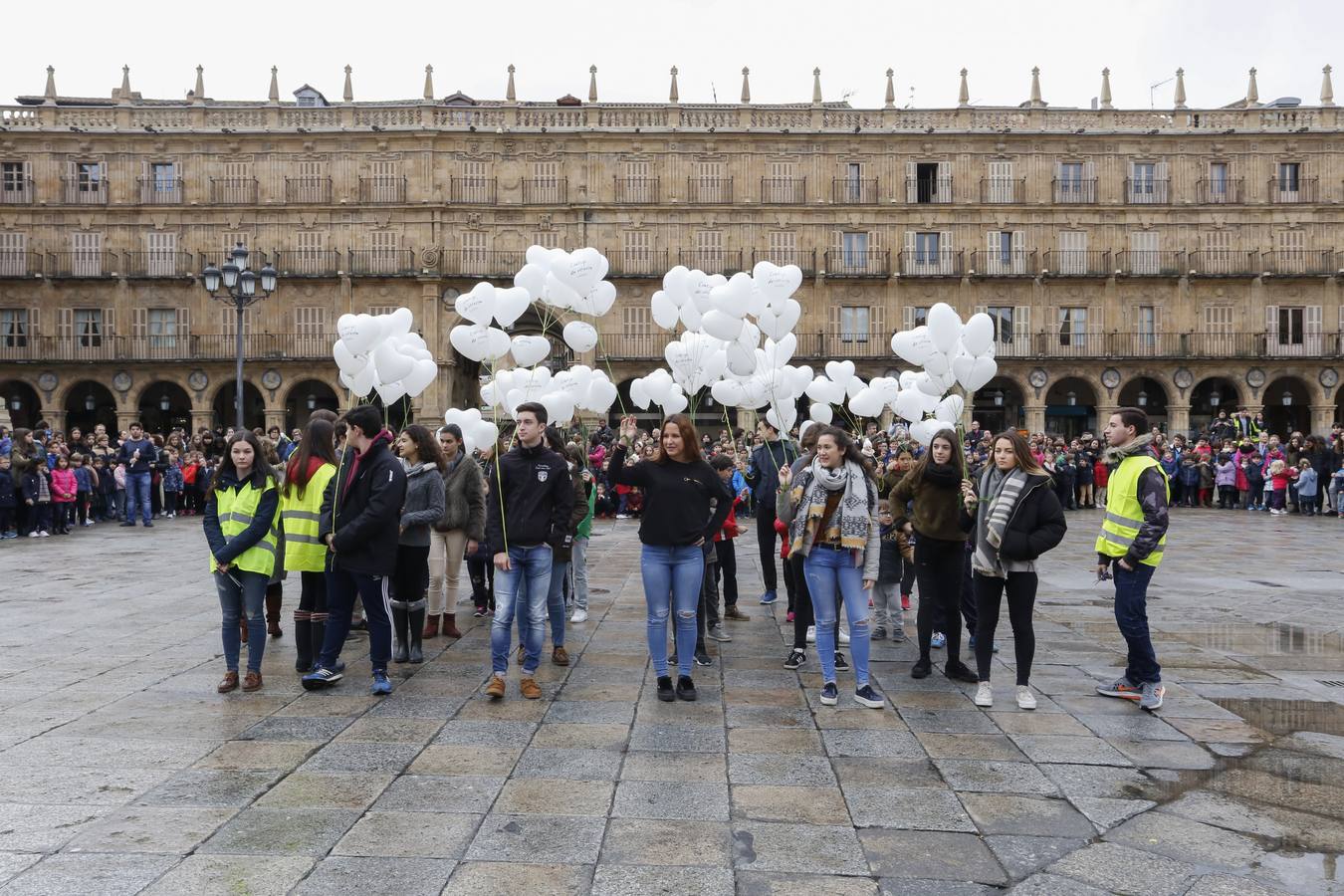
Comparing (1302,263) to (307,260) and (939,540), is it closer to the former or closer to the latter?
(307,260)

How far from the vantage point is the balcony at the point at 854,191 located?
33125 millimetres

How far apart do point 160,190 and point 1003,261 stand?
88.6 feet

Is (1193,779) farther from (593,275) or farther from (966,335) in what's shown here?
(593,275)

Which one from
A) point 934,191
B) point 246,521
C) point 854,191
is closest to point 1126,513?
point 246,521

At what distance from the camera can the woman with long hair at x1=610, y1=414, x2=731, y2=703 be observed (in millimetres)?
6000

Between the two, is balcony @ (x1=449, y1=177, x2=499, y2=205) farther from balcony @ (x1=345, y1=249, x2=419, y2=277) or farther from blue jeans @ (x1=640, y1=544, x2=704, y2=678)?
blue jeans @ (x1=640, y1=544, x2=704, y2=678)

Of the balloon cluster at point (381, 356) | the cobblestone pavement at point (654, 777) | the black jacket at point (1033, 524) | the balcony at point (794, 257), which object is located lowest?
the cobblestone pavement at point (654, 777)

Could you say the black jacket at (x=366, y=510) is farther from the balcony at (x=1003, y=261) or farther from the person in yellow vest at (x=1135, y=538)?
the balcony at (x=1003, y=261)

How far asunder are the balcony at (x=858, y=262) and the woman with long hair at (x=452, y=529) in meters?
26.6

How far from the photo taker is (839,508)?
20.0ft

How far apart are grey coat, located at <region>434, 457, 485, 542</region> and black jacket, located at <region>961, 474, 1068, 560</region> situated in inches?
151

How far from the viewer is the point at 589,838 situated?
3918 mm

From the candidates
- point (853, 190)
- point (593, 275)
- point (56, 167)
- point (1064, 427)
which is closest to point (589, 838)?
point (593, 275)

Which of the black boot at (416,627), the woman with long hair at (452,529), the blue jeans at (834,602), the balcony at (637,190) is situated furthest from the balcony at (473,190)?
the blue jeans at (834,602)
